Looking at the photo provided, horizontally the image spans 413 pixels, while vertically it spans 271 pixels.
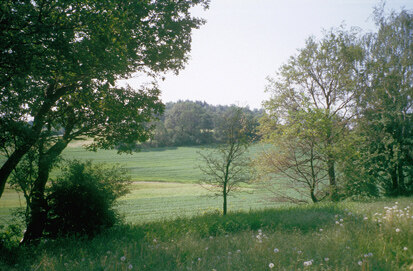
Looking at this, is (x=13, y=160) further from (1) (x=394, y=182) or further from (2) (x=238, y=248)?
(1) (x=394, y=182)

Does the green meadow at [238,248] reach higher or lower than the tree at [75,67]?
lower

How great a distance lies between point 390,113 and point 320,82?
480 cm

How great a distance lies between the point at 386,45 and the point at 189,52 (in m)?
15.9

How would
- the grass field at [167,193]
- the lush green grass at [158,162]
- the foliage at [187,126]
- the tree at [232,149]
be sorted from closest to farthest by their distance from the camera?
the tree at [232,149]
the grass field at [167,193]
the lush green grass at [158,162]
the foliage at [187,126]

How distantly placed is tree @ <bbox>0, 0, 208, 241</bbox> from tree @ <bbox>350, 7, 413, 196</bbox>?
1361 cm

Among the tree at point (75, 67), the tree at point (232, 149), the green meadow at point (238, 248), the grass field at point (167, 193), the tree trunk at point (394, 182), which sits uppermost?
the tree at point (75, 67)

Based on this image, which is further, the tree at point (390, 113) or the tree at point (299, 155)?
the tree at point (390, 113)

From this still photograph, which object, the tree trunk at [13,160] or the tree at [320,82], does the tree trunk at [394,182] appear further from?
the tree trunk at [13,160]

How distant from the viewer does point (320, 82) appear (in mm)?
18078

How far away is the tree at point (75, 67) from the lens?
5305mm

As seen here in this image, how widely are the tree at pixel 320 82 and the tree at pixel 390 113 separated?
1.02 m

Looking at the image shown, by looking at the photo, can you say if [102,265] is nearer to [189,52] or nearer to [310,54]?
[189,52]

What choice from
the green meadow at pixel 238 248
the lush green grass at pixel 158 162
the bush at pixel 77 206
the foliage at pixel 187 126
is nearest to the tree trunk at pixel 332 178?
the green meadow at pixel 238 248

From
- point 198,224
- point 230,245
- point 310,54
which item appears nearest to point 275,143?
point 310,54
